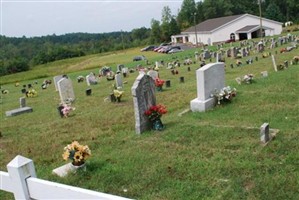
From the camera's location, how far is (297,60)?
60.3ft

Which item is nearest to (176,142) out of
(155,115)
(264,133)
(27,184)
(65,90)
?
(155,115)

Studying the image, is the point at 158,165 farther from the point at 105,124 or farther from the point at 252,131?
the point at 105,124

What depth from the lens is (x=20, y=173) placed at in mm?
2930

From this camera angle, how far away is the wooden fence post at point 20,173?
2918 millimetres

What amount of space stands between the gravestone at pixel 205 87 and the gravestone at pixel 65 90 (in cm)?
750

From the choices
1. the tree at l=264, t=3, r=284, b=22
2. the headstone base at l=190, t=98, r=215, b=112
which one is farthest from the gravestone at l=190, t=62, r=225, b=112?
the tree at l=264, t=3, r=284, b=22

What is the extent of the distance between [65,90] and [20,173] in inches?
534

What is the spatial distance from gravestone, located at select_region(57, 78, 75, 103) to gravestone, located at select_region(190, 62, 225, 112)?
7498mm

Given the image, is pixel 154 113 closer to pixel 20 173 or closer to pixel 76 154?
pixel 76 154

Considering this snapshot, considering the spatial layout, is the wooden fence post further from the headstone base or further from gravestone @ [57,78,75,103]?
gravestone @ [57,78,75,103]

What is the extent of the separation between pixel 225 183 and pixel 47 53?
82.3 metres

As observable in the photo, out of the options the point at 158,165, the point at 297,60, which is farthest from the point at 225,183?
the point at 297,60

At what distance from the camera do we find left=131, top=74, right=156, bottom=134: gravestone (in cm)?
877

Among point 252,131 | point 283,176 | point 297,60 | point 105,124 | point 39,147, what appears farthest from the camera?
point 297,60
